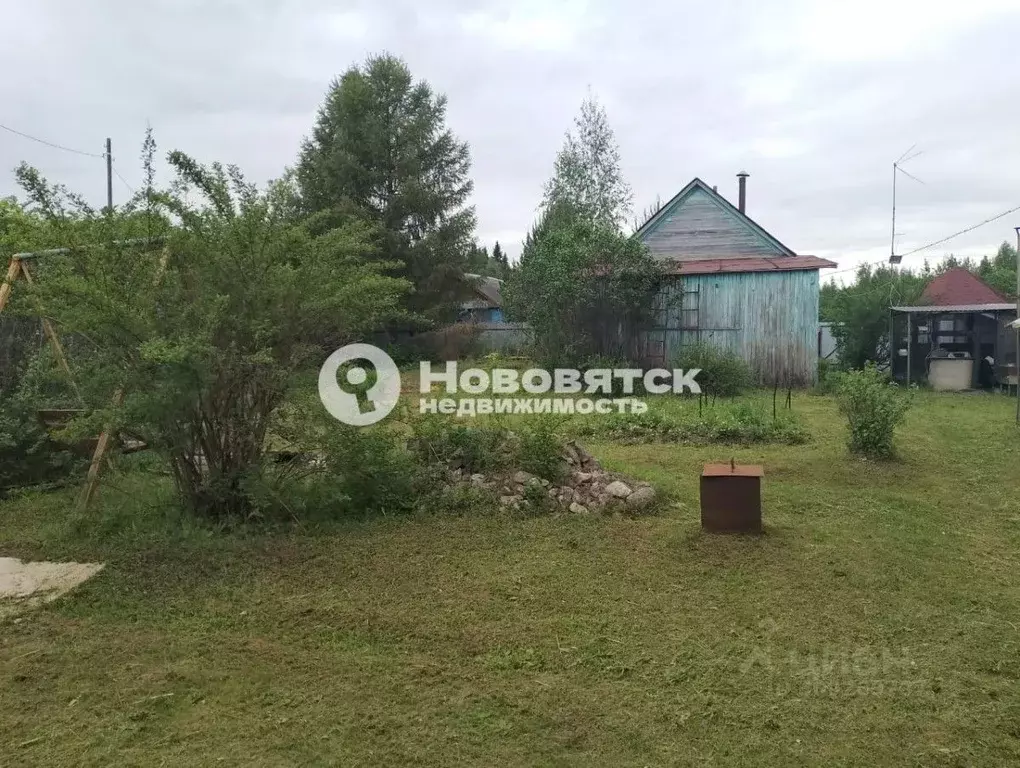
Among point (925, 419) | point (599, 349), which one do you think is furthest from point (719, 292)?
point (925, 419)

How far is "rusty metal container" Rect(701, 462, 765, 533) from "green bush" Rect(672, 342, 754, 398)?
28.2 feet

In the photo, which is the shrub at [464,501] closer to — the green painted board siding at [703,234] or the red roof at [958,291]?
the green painted board siding at [703,234]

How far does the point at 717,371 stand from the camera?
1384 cm

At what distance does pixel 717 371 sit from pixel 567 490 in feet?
28.2

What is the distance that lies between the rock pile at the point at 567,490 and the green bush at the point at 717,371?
7.93m

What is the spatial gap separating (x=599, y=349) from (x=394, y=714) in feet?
43.7

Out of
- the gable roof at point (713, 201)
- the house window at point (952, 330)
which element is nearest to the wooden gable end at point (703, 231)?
A: the gable roof at point (713, 201)

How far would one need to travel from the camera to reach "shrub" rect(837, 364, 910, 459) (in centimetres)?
766

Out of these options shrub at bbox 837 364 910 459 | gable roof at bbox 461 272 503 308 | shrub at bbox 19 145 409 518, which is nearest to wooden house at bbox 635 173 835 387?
gable roof at bbox 461 272 503 308

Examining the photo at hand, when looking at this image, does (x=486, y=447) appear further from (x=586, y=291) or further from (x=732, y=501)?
(x=586, y=291)

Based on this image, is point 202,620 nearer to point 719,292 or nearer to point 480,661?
point 480,661

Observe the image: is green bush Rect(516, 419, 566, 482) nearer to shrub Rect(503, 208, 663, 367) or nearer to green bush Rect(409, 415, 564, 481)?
green bush Rect(409, 415, 564, 481)

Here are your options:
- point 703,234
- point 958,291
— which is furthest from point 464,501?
point 958,291

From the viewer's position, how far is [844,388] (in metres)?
7.95
